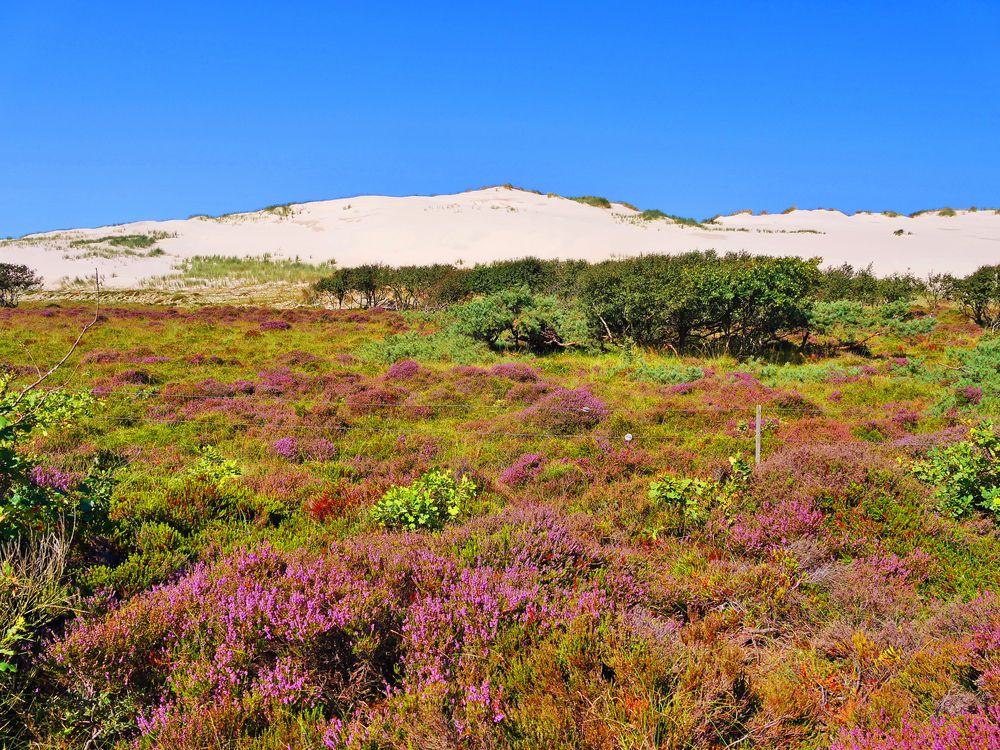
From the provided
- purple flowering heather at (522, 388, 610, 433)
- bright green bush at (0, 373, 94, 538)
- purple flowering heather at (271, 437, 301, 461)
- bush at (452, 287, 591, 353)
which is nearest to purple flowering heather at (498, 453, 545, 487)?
purple flowering heather at (522, 388, 610, 433)

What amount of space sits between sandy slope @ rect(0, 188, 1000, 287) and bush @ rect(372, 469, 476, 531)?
55315 mm

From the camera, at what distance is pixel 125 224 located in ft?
289

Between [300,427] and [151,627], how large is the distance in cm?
721

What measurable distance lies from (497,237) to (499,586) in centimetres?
7137

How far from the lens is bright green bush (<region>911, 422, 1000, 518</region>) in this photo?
5.44 meters

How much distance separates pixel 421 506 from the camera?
552 cm

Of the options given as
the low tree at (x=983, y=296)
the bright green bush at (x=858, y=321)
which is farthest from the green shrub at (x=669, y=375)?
the low tree at (x=983, y=296)

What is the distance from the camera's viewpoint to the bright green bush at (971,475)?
17.9ft

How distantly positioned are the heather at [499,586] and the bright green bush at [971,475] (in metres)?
0.03

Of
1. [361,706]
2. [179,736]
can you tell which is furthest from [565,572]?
[179,736]

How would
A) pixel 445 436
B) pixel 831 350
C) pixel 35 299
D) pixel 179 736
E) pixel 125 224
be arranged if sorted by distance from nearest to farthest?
pixel 179 736 < pixel 445 436 < pixel 831 350 < pixel 35 299 < pixel 125 224

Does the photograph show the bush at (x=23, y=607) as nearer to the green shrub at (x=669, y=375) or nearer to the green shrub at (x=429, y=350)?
the green shrub at (x=669, y=375)

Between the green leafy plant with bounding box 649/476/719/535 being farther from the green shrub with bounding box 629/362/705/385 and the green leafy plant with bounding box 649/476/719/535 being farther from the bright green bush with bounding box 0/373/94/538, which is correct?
the green shrub with bounding box 629/362/705/385

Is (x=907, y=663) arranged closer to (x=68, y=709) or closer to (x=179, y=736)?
(x=179, y=736)
